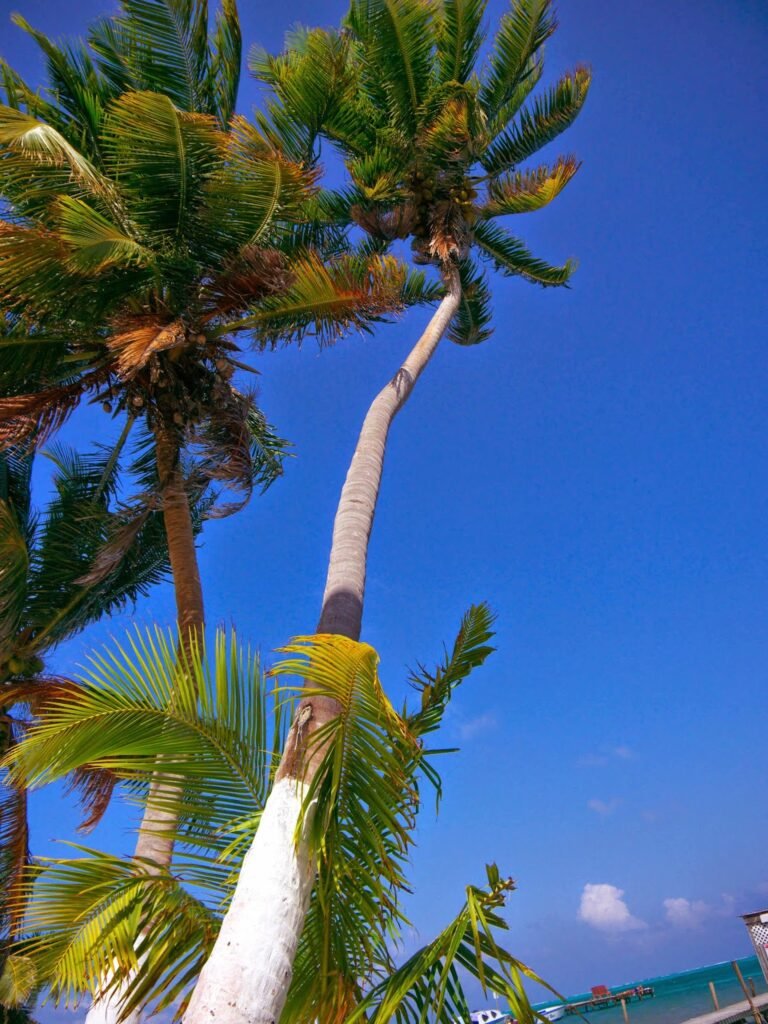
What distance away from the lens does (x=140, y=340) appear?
23.6 ft

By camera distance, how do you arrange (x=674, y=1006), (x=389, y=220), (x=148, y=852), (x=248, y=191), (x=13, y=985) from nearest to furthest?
(x=148, y=852)
(x=248, y=191)
(x=13, y=985)
(x=389, y=220)
(x=674, y=1006)

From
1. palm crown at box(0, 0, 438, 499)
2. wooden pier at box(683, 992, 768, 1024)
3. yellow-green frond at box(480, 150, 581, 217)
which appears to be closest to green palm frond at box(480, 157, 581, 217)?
yellow-green frond at box(480, 150, 581, 217)

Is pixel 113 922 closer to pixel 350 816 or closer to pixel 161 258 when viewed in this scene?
pixel 350 816

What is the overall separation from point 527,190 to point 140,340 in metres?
6.33

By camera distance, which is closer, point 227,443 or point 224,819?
point 224,819

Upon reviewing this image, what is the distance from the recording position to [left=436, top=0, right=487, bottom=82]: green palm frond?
9727mm

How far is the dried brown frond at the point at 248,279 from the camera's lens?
7.95 metres

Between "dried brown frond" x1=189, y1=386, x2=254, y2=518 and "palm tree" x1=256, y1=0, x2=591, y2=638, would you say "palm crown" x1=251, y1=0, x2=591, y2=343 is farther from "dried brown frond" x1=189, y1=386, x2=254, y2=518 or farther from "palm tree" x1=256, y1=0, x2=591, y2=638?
"dried brown frond" x1=189, y1=386, x2=254, y2=518

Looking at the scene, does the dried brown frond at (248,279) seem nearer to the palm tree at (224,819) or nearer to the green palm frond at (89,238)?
the green palm frond at (89,238)

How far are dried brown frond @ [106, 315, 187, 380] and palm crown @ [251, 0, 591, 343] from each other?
283 cm

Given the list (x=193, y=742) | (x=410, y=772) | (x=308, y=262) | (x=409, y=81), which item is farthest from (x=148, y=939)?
(x=409, y=81)

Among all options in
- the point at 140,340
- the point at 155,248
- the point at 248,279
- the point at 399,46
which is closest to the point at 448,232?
the point at 399,46

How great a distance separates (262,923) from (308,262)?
576cm

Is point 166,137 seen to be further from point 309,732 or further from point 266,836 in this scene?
point 266,836
